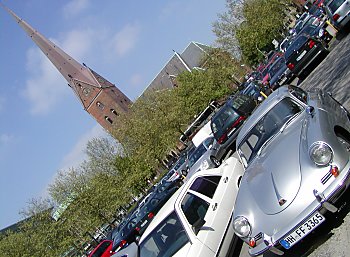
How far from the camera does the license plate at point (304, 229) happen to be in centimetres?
537

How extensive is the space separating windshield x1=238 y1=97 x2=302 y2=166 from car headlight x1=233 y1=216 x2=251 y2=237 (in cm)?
153

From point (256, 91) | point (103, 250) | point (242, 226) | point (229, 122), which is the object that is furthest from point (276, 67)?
point (242, 226)

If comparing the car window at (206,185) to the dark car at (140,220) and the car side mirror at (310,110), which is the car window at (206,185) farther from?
the dark car at (140,220)

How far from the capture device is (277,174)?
6.00 metres

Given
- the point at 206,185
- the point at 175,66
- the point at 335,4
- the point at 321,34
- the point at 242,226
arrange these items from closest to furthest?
1. the point at 242,226
2. the point at 206,185
3. the point at 335,4
4. the point at 321,34
5. the point at 175,66

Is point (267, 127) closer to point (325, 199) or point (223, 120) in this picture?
point (325, 199)

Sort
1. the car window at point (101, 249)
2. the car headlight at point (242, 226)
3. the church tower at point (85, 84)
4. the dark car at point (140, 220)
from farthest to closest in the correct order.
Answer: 1. the church tower at point (85, 84)
2. the car window at point (101, 249)
3. the dark car at point (140, 220)
4. the car headlight at point (242, 226)

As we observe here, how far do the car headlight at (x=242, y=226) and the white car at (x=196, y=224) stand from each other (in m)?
0.67

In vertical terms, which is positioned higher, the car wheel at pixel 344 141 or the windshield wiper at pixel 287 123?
the windshield wiper at pixel 287 123

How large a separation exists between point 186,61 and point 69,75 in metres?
27.0

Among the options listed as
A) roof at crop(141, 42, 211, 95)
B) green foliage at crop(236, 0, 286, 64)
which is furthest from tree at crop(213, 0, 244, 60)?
roof at crop(141, 42, 211, 95)

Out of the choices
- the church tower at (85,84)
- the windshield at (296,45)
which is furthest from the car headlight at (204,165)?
the church tower at (85,84)

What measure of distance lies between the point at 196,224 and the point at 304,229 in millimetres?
1918

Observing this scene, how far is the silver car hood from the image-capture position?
5.65m
